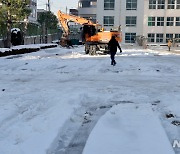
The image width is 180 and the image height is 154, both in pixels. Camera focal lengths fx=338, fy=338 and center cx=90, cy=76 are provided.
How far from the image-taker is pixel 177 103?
8867 mm

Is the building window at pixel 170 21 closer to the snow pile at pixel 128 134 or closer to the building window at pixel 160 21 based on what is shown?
the building window at pixel 160 21

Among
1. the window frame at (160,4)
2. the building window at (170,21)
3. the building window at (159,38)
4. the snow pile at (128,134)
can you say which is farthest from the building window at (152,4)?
the snow pile at (128,134)

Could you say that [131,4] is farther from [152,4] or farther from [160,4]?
[160,4]

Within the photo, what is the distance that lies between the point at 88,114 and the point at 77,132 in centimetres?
137

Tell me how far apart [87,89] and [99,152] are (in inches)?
223

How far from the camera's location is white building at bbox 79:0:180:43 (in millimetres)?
62000

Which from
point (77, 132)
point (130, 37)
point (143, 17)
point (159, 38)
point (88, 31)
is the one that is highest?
point (143, 17)

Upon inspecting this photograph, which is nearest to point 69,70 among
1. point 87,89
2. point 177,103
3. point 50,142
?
point 87,89

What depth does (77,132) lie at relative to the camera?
641 cm

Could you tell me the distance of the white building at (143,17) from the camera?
62000 mm

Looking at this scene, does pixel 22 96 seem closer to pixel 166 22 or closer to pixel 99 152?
pixel 99 152

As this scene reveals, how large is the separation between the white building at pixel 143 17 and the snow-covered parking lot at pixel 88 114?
162ft

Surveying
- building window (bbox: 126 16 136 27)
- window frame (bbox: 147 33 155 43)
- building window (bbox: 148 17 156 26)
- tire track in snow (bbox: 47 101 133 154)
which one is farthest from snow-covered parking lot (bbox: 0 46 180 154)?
building window (bbox: 148 17 156 26)

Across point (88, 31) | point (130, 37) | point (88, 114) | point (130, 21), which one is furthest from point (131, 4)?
point (88, 114)
